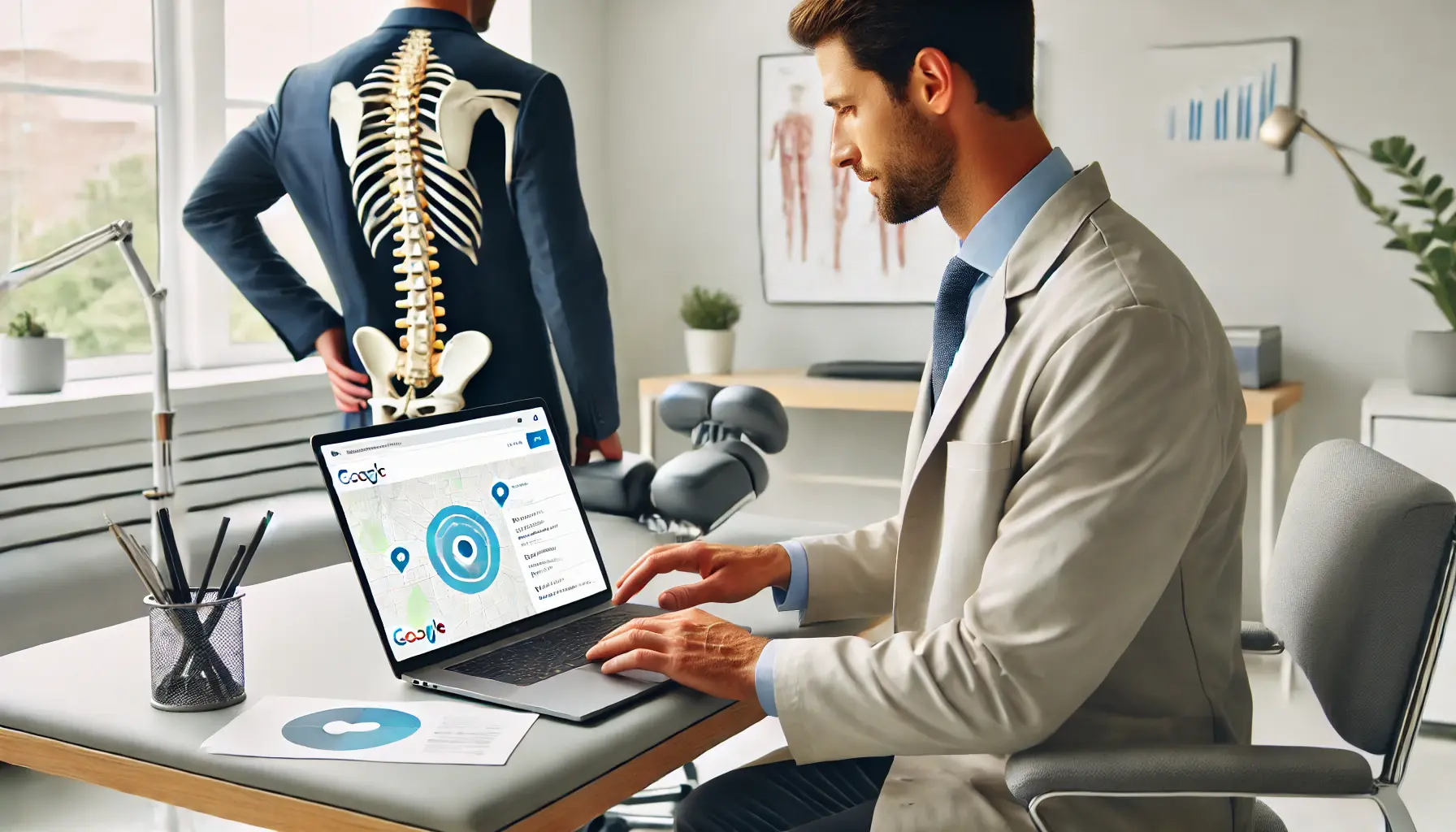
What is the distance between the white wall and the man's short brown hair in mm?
2821

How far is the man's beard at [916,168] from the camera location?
1.30m

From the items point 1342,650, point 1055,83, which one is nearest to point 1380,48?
point 1055,83

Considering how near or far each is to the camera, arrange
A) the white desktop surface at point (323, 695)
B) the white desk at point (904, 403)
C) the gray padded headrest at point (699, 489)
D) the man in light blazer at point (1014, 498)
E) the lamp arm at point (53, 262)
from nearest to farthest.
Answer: the white desktop surface at point (323, 695), the man in light blazer at point (1014, 498), the lamp arm at point (53, 262), the gray padded headrest at point (699, 489), the white desk at point (904, 403)

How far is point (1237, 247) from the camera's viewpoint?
3.85 metres

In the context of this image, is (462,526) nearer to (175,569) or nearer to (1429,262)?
(175,569)

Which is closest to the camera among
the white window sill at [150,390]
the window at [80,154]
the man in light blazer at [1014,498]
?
the man in light blazer at [1014,498]

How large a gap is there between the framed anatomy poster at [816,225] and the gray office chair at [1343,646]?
2837 millimetres

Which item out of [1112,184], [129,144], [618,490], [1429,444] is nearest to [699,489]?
[618,490]

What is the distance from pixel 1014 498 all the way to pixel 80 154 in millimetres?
2996

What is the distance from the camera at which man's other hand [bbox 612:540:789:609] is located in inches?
57.3

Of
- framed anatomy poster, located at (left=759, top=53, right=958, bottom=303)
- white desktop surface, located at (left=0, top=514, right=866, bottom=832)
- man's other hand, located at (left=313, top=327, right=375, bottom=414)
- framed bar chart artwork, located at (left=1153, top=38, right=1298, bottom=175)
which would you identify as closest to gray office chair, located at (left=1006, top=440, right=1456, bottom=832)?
white desktop surface, located at (left=0, top=514, right=866, bottom=832)

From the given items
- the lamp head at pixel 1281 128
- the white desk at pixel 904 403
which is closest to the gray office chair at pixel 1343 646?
the white desk at pixel 904 403

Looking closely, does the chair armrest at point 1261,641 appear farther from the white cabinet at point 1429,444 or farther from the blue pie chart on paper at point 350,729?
the white cabinet at point 1429,444

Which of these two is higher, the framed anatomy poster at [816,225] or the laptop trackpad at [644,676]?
the framed anatomy poster at [816,225]
